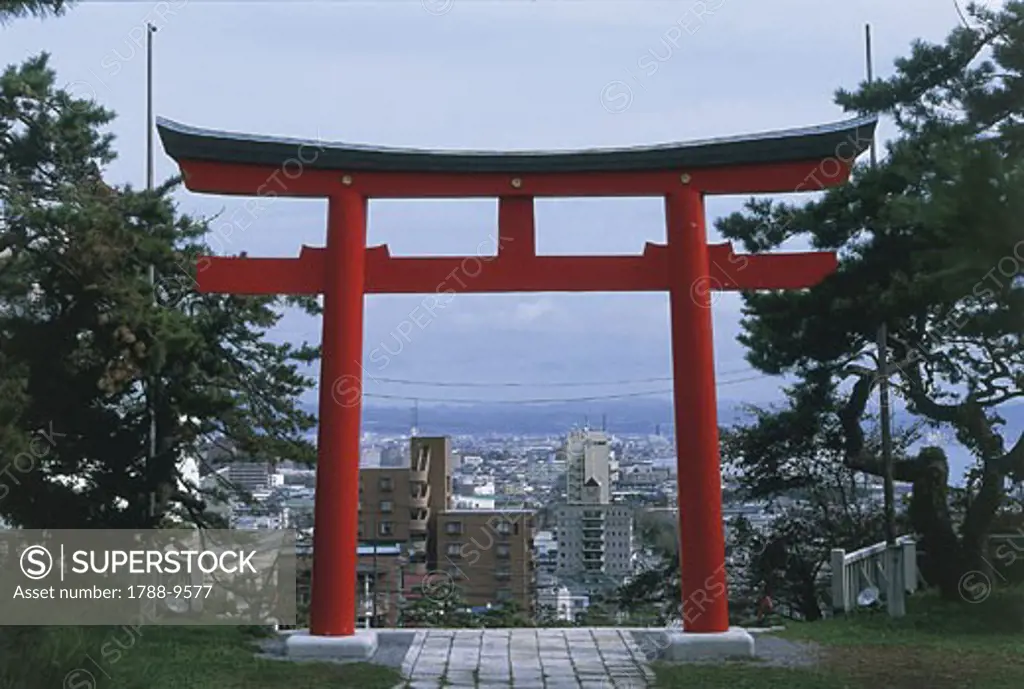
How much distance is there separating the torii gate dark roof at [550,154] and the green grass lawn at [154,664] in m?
3.49

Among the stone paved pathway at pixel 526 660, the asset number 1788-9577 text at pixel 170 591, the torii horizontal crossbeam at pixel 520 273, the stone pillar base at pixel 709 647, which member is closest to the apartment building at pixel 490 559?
the stone paved pathway at pixel 526 660

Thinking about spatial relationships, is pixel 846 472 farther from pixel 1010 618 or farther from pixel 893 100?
pixel 893 100

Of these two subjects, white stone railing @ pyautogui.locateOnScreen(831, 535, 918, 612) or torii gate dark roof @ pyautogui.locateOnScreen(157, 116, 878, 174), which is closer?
torii gate dark roof @ pyautogui.locateOnScreen(157, 116, 878, 174)

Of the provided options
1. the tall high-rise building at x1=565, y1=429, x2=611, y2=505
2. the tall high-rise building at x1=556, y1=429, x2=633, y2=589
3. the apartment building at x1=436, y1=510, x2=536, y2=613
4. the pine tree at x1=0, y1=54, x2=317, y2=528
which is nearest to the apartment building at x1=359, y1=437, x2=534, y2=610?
the apartment building at x1=436, y1=510, x2=536, y2=613

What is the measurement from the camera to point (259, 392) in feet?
34.9

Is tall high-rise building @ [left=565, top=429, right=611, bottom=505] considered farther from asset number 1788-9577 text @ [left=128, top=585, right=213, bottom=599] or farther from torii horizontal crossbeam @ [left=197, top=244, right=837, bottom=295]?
torii horizontal crossbeam @ [left=197, top=244, right=837, bottom=295]

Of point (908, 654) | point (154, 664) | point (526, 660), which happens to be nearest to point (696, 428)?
point (526, 660)

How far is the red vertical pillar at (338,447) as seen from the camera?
26.8ft

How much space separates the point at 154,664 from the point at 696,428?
3987 millimetres

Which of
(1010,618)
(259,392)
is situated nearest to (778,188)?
(1010,618)

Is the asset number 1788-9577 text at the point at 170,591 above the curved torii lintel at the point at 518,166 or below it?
below

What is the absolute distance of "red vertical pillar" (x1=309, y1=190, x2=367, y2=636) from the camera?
8156 millimetres

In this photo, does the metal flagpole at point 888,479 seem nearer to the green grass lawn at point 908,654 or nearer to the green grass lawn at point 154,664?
the green grass lawn at point 908,654

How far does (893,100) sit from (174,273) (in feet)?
21.4
